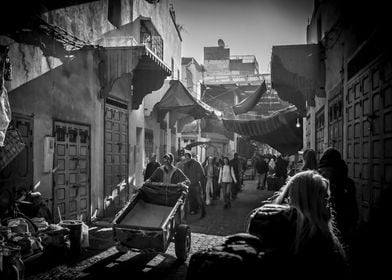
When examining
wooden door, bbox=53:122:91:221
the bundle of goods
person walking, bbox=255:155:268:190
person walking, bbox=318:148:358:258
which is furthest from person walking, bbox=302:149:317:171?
person walking, bbox=255:155:268:190

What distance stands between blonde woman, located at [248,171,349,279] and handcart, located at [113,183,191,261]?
352 cm

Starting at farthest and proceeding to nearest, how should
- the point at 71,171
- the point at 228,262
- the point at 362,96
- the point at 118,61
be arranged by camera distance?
the point at 118,61, the point at 71,171, the point at 362,96, the point at 228,262

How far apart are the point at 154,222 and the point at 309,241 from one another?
5.05 metres

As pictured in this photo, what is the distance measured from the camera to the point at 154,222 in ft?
23.1

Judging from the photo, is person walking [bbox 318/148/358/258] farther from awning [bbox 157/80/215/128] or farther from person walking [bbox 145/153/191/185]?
awning [bbox 157/80/215/128]

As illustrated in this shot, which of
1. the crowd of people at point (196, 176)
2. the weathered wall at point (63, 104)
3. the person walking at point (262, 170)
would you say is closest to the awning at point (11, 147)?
the weathered wall at point (63, 104)

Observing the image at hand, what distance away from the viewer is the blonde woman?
2266 mm

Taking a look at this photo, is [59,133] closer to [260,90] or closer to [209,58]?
[260,90]

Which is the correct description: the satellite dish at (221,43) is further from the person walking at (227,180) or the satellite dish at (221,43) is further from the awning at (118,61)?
the awning at (118,61)

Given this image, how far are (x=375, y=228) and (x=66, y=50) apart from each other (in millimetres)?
8032

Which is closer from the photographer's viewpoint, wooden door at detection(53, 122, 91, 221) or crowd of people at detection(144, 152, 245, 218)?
crowd of people at detection(144, 152, 245, 218)

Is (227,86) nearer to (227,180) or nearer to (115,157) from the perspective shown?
(227,180)

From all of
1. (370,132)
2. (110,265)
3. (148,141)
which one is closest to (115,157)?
(148,141)

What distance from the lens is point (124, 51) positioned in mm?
10555
